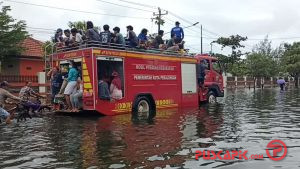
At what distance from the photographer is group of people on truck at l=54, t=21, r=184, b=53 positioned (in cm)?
1432

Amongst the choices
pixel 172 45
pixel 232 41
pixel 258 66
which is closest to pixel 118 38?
pixel 172 45

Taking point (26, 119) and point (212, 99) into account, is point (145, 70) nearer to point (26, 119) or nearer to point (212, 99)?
point (26, 119)

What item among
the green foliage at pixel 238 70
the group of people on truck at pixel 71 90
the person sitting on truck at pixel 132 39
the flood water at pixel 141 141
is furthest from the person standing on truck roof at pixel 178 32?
the green foliage at pixel 238 70

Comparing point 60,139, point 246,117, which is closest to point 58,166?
point 60,139

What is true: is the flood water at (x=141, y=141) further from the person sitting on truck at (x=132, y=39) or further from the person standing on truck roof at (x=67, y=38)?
the person sitting on truck at (x=132, y=39)

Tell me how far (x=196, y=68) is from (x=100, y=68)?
605 cm

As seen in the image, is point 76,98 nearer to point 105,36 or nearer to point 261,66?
point 105,36

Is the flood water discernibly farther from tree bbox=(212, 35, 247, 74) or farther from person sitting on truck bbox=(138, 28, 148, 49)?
tree bbox=(212, 35, 247, 74)

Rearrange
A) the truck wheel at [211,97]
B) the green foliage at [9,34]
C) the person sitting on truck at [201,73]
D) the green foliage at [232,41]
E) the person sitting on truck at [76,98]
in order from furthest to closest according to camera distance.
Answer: the green foliage at [232,41] → the green foliage at [9,34] → the truck wheel at [211,97] → the person sitting on truck at [201,73] → the person sitting on truck at [76,98]

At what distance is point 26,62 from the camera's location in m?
29.0

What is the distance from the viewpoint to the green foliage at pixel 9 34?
24.0m

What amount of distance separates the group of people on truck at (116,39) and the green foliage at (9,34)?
8956mm

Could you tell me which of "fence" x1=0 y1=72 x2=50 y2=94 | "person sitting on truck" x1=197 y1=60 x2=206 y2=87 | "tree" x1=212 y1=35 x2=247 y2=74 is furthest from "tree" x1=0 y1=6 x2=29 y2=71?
"tree" x1=212 y1=35 x2=247 y2=74

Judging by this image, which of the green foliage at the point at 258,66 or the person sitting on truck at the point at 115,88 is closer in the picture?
the person sitting on truck at the point at 115,88
